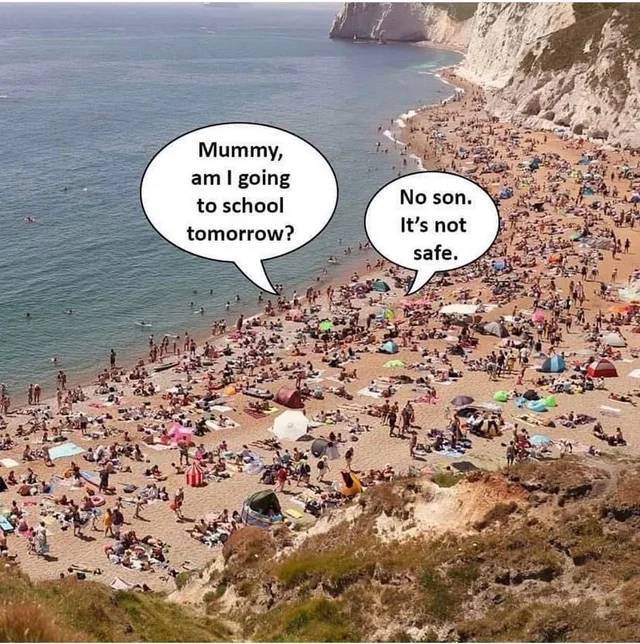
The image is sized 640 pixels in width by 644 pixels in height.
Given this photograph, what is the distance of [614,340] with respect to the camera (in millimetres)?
30922

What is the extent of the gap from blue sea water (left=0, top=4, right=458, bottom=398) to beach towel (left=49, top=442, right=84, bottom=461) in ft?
27.4

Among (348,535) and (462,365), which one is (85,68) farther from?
(348,535)

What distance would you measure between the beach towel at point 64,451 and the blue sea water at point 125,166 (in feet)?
27.4

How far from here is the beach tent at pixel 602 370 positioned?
1095 inches

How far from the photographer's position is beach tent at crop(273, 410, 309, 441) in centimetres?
2508

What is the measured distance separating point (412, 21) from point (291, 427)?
18057cm

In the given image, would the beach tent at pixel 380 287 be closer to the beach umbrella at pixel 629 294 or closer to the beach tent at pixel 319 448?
the beach umbrella at pixel 629 294

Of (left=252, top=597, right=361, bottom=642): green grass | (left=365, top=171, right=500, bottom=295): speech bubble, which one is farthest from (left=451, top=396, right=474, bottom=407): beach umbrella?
(left=252, top=597, right=361, bottom=642): green grass

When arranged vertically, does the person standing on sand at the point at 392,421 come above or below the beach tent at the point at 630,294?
below

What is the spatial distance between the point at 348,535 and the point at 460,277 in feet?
94.1

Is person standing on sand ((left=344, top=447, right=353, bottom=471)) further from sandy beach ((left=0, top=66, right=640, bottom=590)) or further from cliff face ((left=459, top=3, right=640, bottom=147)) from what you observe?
cliff face ((left=459, top=3, right=640, bottom=147))

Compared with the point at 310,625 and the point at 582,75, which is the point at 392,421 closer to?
the point at 310,625

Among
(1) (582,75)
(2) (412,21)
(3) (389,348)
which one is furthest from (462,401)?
(2) (412,21)

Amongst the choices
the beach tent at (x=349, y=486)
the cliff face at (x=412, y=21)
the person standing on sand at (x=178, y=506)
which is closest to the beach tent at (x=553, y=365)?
the beach tent at (x=349, y=486)
